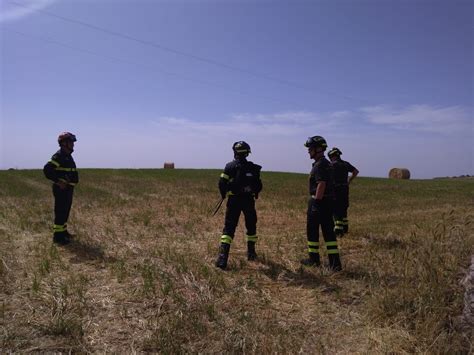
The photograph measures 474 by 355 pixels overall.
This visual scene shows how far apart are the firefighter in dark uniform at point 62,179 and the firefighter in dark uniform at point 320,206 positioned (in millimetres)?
5369

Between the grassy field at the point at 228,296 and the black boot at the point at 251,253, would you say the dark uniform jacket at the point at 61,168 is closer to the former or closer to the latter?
the grassy field at the point at 228,296

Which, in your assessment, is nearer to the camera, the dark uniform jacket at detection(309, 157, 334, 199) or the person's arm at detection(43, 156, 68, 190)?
the dark uniform jacket at detection(309, 157, 334, 199)

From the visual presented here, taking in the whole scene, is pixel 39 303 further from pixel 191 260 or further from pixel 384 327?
pixel 384 327

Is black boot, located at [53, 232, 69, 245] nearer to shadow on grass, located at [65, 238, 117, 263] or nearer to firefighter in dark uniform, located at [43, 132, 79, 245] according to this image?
firefighter in dark uniform, located at [43, 132, 79, 245]

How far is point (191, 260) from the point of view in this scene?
6781 millimetres

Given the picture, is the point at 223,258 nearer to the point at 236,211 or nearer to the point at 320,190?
the point at 236,211

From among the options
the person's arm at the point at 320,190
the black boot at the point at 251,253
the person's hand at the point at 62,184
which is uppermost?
the person's arm at the point at 320,190

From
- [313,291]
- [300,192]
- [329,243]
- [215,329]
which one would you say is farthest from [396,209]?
[215,329]

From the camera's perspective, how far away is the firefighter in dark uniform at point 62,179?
8148mm

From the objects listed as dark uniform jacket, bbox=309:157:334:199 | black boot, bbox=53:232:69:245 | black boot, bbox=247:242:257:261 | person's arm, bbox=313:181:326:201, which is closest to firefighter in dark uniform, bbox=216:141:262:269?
black boot, bbox=247:242:257:261

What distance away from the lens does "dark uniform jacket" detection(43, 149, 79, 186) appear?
26.5ft

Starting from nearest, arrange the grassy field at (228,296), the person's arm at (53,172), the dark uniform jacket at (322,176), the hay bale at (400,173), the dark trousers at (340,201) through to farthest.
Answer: the grassy field at (228,296)
the dark uniform jacket at (322,176)
the person's arm at (53,172)
the dark trousers at (340,201)
the hay bale at (400,173)

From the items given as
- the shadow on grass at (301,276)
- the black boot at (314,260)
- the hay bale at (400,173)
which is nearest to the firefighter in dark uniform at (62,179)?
the shadow on grass at (301,276)

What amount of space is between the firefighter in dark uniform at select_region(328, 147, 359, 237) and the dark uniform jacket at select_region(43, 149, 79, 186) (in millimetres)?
6203
